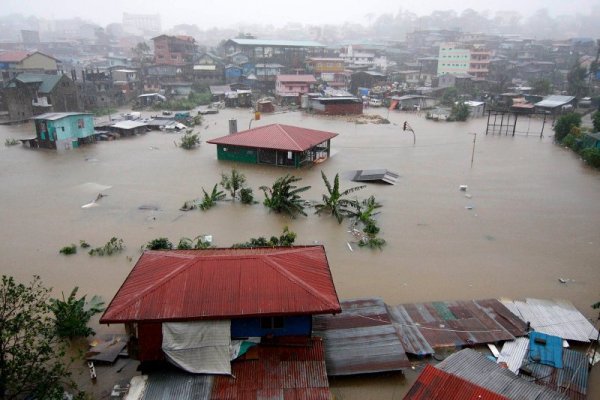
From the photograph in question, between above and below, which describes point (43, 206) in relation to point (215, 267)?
below

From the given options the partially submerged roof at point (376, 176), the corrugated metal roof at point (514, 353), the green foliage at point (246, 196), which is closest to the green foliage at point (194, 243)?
the green foliage at point (246, 196)

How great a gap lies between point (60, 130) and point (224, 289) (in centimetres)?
2709

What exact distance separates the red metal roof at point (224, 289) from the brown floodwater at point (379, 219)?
6.74 feet

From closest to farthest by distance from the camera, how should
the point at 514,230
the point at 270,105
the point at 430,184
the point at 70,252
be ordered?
the point at 70,252, the point at 514,230, the point at 430,184, the point at 270,105

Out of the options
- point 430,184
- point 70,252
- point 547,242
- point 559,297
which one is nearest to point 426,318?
point 559,297

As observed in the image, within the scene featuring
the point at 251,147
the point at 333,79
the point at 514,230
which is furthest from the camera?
the point at 333,79

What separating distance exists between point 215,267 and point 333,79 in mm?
59214

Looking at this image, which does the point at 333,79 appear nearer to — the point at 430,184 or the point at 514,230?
the point at 430,184

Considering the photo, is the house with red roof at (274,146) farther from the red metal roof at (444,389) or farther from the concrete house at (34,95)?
the concrete house at (34,95)

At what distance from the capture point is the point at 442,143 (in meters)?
34.2

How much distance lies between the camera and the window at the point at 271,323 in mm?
9380

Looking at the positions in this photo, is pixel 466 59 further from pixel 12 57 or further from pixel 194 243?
pixel 194 243

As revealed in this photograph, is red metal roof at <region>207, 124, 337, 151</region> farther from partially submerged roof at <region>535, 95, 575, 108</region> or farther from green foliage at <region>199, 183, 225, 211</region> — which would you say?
partially submerged roof at <region>535, 95, 575, 108</region>

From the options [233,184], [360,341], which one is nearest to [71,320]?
[360,341]
